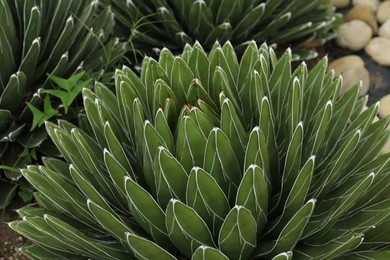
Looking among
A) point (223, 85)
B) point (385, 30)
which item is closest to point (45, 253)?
point (223, 85)

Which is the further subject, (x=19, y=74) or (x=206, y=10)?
(x=206, y=10)

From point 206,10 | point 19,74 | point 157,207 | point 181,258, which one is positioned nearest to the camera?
point 157,207

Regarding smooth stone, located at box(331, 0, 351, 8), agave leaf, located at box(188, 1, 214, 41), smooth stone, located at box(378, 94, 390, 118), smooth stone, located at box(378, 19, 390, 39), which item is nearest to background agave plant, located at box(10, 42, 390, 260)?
agave leaf, located at box(188, 1, 214, 41)

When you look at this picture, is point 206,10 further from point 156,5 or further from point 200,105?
point 200,105

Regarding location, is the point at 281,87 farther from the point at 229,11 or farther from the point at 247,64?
the point at 229,11

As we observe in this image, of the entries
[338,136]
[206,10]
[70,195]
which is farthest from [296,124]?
[206,10]

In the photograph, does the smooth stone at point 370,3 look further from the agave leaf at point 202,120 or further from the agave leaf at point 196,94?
the agave leaf at point 202,120

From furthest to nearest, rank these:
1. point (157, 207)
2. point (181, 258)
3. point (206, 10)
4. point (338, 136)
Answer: point (206, 10)
point (338, 136)
point (181, 258)
point (157, 207)
